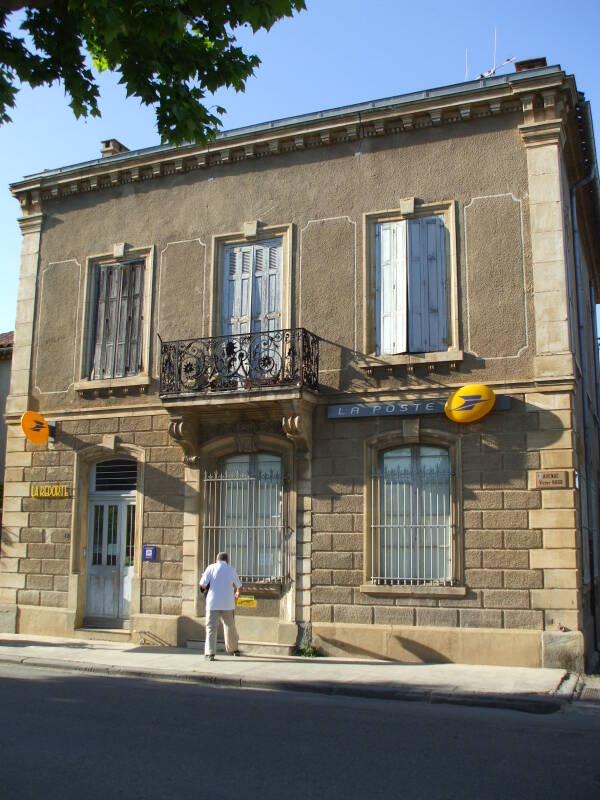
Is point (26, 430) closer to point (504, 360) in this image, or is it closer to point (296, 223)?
point (296, 223)

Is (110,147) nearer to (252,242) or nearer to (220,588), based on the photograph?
(252,242)

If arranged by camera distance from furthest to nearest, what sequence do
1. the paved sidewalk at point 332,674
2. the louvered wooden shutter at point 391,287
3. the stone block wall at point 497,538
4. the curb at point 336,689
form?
the louvered wooden shutter at point 391,287
the stone block wall at point 497,538
the paved sidewalk at point 332,674
the curb at point 336,689

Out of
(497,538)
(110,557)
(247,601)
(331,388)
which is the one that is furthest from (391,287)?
(110,557)

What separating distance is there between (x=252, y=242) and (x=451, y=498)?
5.66m

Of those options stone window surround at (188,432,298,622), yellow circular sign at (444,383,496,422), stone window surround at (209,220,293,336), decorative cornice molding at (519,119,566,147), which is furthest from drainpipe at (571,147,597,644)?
stone window surround at (209,220,293,336)

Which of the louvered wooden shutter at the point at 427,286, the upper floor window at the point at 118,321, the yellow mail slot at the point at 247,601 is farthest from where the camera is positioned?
the upper floor window at the point at 118,321

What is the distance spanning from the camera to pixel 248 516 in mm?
13570

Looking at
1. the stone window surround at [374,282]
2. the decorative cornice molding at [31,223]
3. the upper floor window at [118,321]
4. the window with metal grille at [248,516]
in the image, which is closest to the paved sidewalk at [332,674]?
the window with metal grille at [248,516]

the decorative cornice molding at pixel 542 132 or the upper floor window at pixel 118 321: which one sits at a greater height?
the decorative cornice molding at pixel 542 132

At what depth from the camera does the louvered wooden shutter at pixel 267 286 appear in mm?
13953

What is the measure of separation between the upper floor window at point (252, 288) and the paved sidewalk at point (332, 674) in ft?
17.8

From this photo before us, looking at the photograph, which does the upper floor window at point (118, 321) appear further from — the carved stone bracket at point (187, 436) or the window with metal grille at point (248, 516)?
the window with metal grille at point (248, 516)

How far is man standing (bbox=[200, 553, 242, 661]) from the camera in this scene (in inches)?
476

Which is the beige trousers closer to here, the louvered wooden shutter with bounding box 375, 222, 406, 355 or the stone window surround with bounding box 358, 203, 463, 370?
the stone window surround with bounding box 358, 203, 463, 370
